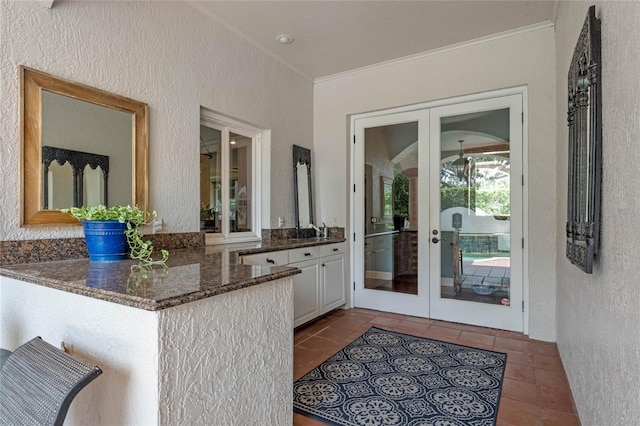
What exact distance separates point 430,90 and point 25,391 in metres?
3.79

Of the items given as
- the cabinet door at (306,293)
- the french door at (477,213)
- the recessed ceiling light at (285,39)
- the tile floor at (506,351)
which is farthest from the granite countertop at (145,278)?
the french door at (477,213)

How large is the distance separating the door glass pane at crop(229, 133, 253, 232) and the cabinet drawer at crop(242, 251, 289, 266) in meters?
0.67

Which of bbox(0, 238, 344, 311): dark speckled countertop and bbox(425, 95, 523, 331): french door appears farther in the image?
bbox(425, 95, 523, 331): french door

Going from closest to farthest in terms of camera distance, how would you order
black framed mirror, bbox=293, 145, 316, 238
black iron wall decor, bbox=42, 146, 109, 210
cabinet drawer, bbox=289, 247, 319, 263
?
black iron wall decor, bbox=42, 146, 109, 210 → cabinet drawer, bbox=289, 247, 319, 263 → black framed mirror, bbox=293, 145, 316, 238

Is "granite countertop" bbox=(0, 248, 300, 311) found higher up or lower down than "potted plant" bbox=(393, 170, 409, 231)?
lower down

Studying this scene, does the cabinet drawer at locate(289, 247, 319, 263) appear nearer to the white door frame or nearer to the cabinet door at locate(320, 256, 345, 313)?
the cabinet door at locate(320, 256, 345, 313)

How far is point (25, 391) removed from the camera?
97 cm

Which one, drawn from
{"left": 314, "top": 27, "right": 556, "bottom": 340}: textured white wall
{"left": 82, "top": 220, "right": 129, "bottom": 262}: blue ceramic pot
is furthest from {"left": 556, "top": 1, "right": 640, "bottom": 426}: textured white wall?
{"left": 82, "top": 220, "right": 129, "bottom": 262}: blue ceramic pot

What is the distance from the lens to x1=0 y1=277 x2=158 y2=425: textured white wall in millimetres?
1079

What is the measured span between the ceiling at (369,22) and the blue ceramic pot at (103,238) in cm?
198

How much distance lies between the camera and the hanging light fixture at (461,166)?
11.7 ft

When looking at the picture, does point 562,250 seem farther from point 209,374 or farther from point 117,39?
point 117,39

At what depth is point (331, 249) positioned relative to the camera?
3816mm

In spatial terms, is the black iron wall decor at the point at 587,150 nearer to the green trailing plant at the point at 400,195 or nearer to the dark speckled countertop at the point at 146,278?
the dark speckled countertop at the point at 146,278
